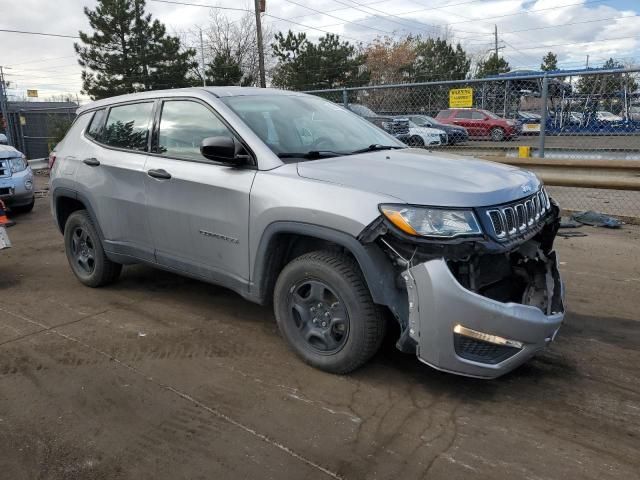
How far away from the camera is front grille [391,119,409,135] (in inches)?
473

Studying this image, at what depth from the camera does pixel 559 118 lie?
8.54 meters

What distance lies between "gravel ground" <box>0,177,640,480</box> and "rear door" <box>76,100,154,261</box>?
0.67m

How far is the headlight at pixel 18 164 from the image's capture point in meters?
9.20

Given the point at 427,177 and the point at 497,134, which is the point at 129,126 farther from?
the point at 497,134

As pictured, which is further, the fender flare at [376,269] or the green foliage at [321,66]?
the green foliage at [321,66]

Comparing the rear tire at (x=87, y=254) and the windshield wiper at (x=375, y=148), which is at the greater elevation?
the windshield wiper at (x=375, y=148)

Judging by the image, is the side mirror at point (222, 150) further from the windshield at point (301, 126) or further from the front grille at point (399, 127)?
the front grille at point (399, 127)

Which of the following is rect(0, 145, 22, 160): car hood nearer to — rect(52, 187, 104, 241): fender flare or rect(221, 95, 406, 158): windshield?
rect(52, 187, 104, 241): fender flare

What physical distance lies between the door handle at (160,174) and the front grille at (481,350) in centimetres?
240

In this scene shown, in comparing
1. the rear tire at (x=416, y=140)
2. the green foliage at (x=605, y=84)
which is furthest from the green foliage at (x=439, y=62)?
the green foliage at (x=605, y=84)

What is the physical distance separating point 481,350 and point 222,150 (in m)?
1.95

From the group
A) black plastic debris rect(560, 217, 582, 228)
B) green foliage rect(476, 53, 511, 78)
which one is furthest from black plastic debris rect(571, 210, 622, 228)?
green foliage rect(476, 53, 511, 78)

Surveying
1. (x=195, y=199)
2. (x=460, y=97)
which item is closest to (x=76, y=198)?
(x=195, y=199)

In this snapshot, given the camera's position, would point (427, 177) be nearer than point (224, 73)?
Yes
